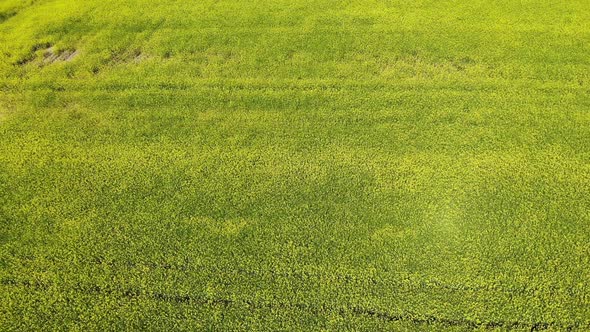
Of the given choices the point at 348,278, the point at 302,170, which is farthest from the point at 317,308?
the point at 302,170

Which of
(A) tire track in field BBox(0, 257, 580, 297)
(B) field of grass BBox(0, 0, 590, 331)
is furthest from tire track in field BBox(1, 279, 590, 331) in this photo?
(A) tire track in field BBox(0, 257, 580, 297)

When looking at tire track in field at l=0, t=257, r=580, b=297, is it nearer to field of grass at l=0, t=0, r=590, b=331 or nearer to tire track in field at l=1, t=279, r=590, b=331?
field of grass at l=0, t=0, r=590, b=331

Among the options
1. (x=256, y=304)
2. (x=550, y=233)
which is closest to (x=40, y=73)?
(x=256, y=304)

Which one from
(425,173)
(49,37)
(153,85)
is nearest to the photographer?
(425,173)

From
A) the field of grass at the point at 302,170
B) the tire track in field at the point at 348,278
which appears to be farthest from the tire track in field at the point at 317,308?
the tire track in field at the point at 348,278

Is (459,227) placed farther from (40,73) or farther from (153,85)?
(40,73)

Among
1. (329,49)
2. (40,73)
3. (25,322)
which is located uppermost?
(40,73)
